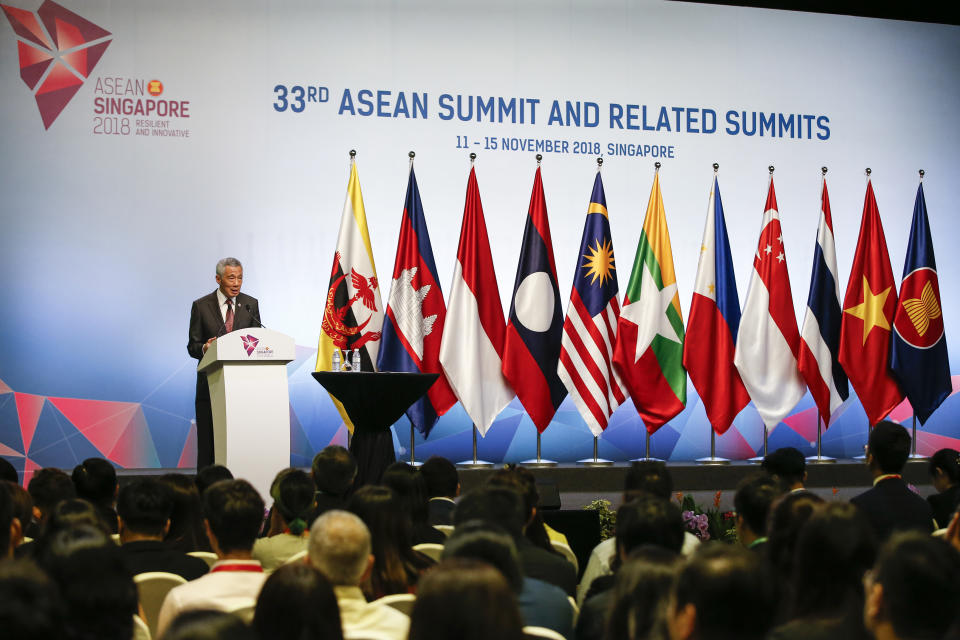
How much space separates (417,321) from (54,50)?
417 centimetres

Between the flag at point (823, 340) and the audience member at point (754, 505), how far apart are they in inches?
182

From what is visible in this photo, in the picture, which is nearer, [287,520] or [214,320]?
[287,520]

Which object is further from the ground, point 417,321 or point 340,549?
point 417,321

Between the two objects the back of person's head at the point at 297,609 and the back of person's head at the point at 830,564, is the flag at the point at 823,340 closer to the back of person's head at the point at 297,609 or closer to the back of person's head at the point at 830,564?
the back of person's head at the point at 830,564

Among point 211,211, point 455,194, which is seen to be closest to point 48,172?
point 211,211

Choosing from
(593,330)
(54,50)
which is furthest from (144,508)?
(54,50)

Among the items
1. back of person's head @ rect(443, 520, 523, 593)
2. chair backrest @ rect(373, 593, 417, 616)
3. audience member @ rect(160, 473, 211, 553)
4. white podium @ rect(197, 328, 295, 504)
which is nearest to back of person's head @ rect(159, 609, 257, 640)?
back of person's head @ rect(443, 520, 523, 593)

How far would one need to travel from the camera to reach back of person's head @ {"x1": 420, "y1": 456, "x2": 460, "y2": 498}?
14.8 ft

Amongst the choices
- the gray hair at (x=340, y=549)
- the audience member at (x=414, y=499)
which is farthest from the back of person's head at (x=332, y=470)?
the gray hair at (x=340, y=549)

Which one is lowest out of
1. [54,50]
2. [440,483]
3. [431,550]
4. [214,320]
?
[431,550]

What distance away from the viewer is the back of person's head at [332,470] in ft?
13.8

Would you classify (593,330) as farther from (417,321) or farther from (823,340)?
(823,340)

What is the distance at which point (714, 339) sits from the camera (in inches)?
307

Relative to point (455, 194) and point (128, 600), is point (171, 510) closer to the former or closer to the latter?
point (128, 600)
